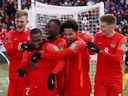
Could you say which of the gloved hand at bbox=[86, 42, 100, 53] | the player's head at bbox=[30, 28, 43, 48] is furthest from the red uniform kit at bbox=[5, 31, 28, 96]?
the gloved hand at bbox=[86, 42, 100, 53]

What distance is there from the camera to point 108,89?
360 inches

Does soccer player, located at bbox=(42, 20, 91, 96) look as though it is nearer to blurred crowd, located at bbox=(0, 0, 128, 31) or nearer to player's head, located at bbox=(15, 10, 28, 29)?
player's head, located at bbox=(15, 10, 28, 29)

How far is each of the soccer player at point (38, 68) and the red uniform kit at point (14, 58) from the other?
31.8 inches

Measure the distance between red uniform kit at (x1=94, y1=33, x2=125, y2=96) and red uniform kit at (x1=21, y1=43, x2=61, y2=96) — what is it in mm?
1002

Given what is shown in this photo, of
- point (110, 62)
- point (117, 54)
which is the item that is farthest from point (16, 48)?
point (117, 54)

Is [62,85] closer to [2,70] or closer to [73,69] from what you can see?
[73,69]

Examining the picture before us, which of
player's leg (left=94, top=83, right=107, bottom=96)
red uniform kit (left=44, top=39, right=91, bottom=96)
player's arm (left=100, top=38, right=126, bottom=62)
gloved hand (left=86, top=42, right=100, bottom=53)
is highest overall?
gloved hand (left=86, top=42, right=100, bottom=53)

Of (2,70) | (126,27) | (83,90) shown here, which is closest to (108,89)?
(83,90)

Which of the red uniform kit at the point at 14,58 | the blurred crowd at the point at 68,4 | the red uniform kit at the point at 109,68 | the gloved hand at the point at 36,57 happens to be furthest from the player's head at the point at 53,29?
the blurred crowd at the point at 68,4

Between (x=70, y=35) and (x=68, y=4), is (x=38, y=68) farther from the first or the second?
(x=68, y=4)

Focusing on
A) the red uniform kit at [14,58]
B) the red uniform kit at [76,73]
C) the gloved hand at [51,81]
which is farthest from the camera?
the red uniform kit at [14,58]

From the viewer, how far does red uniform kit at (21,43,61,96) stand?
8.37 meters

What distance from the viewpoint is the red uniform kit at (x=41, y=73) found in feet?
27.5

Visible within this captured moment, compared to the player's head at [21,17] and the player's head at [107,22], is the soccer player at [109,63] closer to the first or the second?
the player's head at [107,22]
